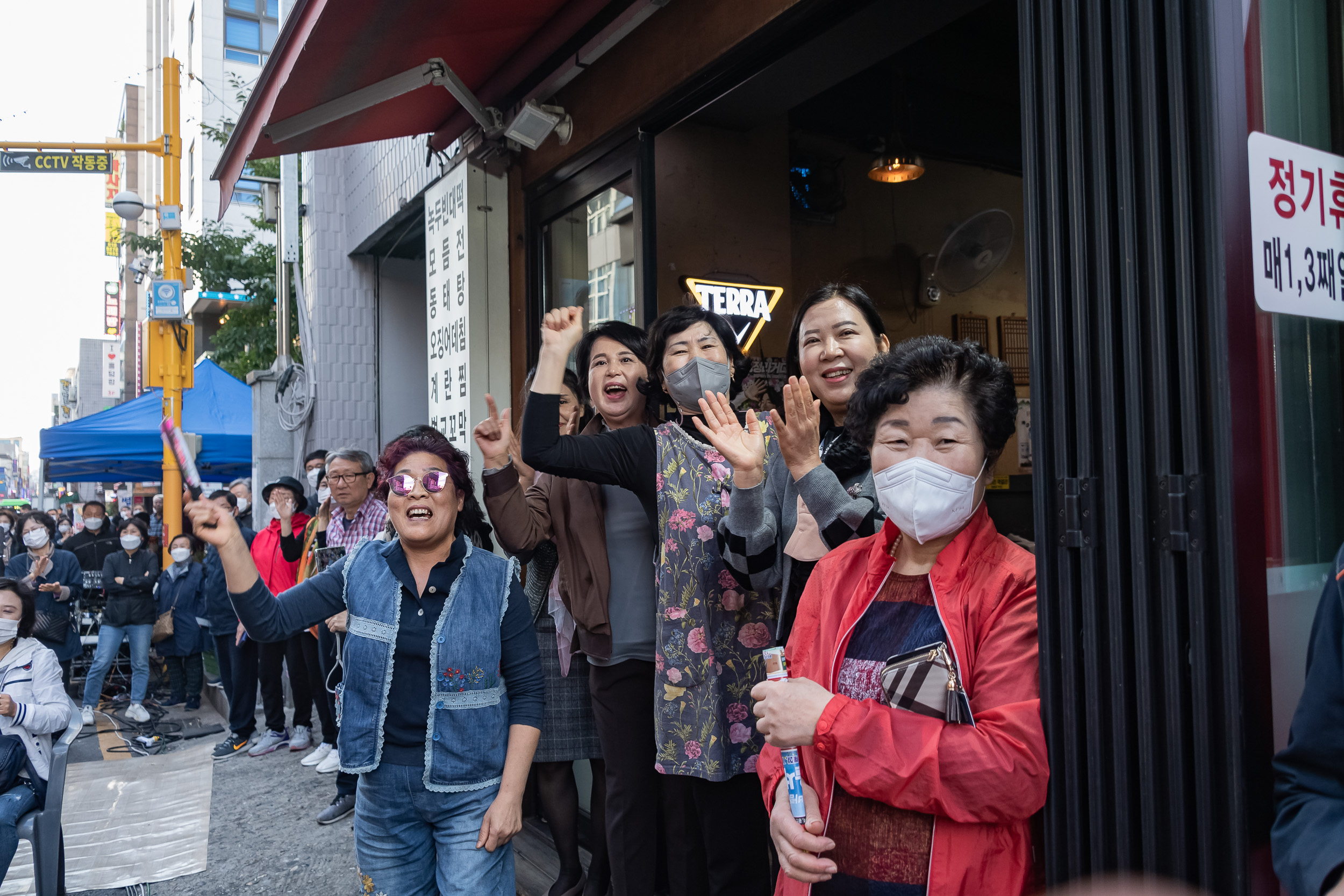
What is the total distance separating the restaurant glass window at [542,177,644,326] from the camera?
4691 mm

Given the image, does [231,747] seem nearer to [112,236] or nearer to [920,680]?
[920,680]

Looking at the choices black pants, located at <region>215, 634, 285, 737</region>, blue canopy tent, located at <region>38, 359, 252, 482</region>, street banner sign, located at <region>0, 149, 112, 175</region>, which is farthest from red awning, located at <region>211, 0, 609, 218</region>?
blue canopy tent, located at <region>38, 359, 252, 482</region>

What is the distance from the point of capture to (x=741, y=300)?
5527 millimetres

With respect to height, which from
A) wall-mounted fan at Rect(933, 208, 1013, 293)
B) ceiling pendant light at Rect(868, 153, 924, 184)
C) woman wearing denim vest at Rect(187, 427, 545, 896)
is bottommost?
woman wearing denim vest at Rect(187, 427, 545, 896)

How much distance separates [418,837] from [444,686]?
0.42 meters

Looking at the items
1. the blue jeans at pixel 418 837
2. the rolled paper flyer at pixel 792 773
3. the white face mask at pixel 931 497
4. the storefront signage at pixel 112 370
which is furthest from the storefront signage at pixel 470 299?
the storefront signage at pixel 112 370

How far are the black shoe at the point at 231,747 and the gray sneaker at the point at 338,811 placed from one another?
1905 millimetres

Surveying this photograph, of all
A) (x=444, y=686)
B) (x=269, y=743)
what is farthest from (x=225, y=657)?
(x=444, y=686)

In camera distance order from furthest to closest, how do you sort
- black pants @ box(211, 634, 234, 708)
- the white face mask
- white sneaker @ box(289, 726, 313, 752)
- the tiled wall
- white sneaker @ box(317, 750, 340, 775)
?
1. the tiled wall
2. black pants @ box(211, 634, 234, 708)
3. white sneaker @ box(289, 726, 313, 752)
4. white sneaker @ box(317, 750, 340, 775)
5. the white face mask

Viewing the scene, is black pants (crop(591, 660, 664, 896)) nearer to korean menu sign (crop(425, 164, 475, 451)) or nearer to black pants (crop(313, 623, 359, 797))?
black pants (crop(313, 623, 359, 797))

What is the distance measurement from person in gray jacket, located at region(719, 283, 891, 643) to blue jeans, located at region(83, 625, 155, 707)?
25.8 ft

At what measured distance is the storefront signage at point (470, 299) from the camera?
16.8ft

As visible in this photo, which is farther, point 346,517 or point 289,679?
point 289,679

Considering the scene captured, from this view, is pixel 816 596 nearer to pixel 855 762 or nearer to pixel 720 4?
pixel 855 762
